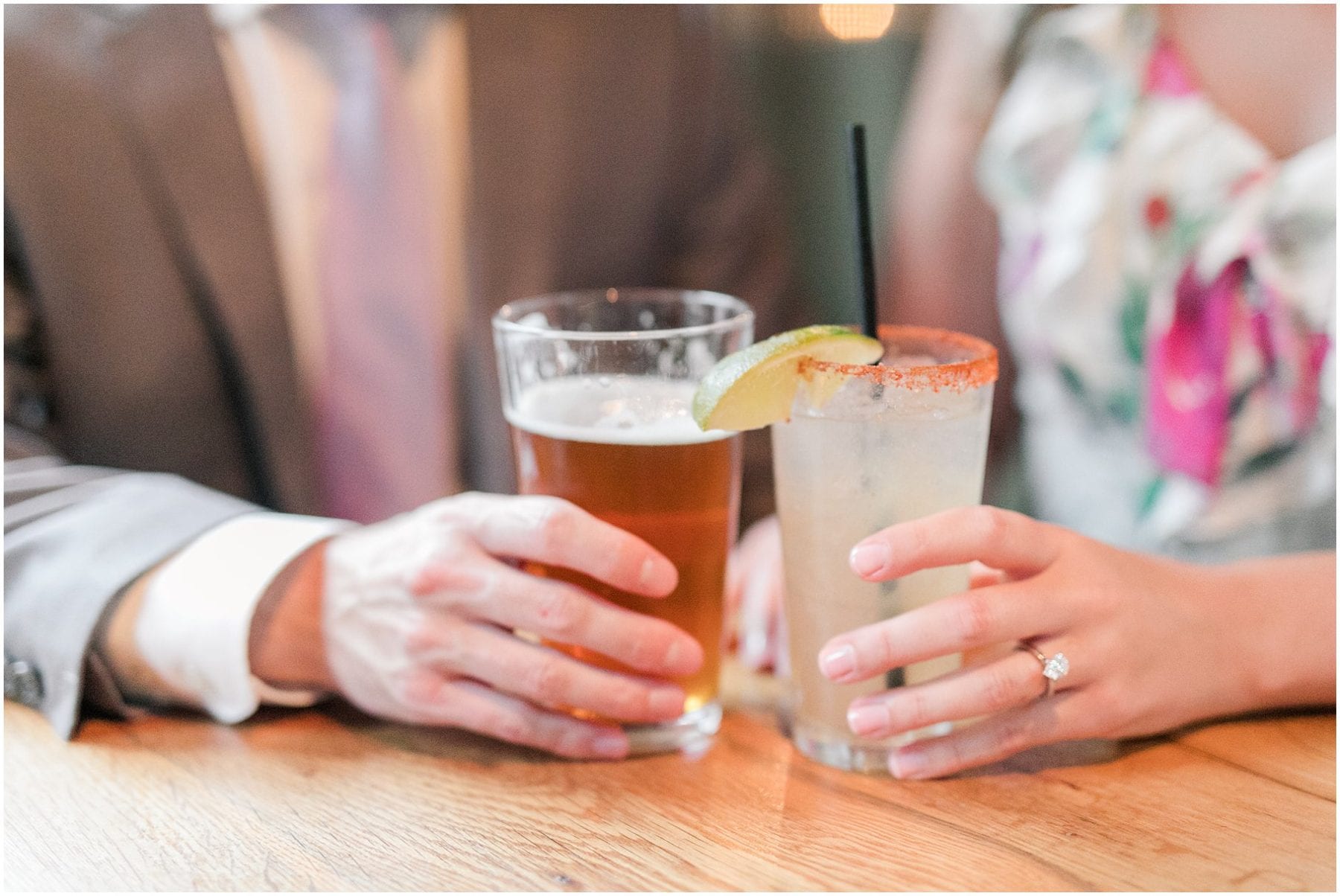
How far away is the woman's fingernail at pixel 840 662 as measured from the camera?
81cm

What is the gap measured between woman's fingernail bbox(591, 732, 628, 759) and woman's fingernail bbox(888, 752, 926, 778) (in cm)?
22

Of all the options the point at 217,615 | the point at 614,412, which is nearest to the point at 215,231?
the point at 217,615

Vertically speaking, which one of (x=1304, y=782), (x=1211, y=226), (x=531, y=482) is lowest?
(x=1304, y=782)

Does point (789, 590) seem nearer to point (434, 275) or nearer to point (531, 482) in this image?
point (531, 482)

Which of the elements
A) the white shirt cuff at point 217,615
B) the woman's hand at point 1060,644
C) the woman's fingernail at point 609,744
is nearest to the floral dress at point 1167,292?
the woman's hand at point 1060,644

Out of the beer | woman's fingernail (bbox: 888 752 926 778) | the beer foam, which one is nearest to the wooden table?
woman's fingernail (bbox: 888 752 926 778)

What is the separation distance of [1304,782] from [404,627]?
0.73 meters

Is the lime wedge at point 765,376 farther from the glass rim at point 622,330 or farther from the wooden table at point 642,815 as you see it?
the wooden table at point 642,815

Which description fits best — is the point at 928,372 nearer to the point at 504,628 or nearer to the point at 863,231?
the point at 863,231

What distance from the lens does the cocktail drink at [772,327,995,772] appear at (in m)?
0.79

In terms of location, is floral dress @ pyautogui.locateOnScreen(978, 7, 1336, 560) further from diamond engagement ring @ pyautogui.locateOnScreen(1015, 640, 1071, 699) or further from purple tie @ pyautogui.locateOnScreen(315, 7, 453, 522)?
purple tie @ pyautogui.locateOnScreen(315, 7, 453, 522)

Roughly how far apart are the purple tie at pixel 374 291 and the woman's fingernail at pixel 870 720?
115 cm

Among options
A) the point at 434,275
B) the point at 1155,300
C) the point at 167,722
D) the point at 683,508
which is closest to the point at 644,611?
the point at 683,508

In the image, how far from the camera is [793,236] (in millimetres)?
2713
